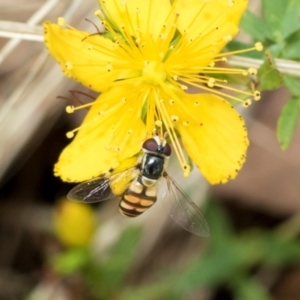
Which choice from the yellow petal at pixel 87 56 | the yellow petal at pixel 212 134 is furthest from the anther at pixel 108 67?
the yellow petal at pixel 212 134

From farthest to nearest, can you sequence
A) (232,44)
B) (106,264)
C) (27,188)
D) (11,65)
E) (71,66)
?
1. (27,188)
2. (11,65)
3. (106,264)
4. (232,44)
5. (71,66)

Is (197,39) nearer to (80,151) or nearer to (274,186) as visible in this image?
(80,151)

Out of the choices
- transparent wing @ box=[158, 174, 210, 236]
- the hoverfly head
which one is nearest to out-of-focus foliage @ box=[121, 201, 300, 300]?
transparent wing @ box=[158, 174, 210, 236]

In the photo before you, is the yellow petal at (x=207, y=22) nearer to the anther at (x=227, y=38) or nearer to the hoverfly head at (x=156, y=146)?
the anther at (x=227, y=38)

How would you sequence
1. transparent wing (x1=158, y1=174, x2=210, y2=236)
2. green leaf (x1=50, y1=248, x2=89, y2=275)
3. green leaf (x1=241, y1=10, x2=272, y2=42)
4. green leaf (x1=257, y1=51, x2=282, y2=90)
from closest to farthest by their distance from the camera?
green leaf (x1=257, y1=51, x2=282, y2=90), transparent wing (x1=158, y1=174, x2=210, y2=236), green leaf (x1=241, y1=10, x2=272, y2=42), green leaf (x1=50, y1=248, x2=89, y2=275)

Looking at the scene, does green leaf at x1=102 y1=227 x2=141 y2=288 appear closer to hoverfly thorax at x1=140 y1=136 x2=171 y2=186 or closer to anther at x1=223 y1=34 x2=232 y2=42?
hoverfly thorax at x1=140 y1=136 x2=171 y2=186

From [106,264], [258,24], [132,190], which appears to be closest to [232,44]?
[258,24]

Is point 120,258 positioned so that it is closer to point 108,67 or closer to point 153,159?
point 153,159
